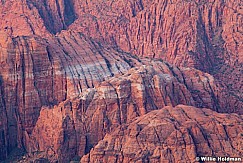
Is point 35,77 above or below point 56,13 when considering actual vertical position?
below

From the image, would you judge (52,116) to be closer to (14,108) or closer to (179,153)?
(14,108)

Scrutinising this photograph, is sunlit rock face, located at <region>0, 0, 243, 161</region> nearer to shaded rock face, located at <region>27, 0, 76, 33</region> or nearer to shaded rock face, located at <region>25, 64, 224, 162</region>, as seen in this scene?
shaded rock face, located at <region>25, 64, 224, 162</region>

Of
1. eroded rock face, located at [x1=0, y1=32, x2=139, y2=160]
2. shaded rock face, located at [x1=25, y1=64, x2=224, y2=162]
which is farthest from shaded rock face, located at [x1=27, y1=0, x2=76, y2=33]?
shaded rock face, located at [x1=25, y1=64, x2=224, y2=162]

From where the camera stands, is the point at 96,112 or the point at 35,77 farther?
the point at 35,77

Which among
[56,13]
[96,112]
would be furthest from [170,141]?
[56,13]

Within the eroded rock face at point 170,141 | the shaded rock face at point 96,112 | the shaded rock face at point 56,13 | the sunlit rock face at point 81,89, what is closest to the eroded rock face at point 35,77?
the sunlit rock face at point 81,89

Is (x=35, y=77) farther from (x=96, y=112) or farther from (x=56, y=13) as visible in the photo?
(x=56, y=13)

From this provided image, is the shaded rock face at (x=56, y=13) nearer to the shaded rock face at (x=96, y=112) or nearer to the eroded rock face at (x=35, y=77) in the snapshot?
the eroded rock face at (x=35, y=77)
